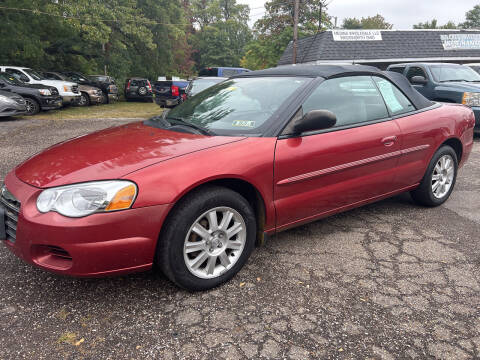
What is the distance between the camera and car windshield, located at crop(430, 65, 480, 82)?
9.08 meters

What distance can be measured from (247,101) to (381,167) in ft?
4.31

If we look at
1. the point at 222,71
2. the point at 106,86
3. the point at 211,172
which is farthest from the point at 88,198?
the point at 106,86

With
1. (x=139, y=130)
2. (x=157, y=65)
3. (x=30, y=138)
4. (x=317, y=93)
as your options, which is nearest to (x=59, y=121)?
(x=30, y=138)

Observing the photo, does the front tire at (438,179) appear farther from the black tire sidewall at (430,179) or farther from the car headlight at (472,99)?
the car headlight at (472,99)

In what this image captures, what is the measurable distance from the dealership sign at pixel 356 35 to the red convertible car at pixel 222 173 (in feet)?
72.0

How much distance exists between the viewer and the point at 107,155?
256 centimetres

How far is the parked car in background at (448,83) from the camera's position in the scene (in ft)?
26.7

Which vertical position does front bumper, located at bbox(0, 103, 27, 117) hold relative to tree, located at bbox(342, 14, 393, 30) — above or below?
below

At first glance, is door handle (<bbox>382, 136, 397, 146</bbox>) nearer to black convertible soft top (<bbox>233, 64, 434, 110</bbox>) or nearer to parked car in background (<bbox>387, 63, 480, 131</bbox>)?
black convertible soft top (<bbox>233, 64, 434, 110</bbox>)

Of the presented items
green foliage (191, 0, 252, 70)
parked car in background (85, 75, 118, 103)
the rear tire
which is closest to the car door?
the rear tire

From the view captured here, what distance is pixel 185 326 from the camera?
225 cm

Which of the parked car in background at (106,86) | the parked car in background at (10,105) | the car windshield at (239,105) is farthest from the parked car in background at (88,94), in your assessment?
the car windshield at (239,105)

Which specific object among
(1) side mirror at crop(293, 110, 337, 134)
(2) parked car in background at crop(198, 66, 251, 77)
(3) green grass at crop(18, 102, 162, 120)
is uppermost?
(2) parked car in background at crop(198, 66, 251, 77)

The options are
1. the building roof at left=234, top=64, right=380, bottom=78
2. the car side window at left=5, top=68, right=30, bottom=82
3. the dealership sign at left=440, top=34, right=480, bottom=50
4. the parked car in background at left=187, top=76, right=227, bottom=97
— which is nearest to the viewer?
the building roof at left=234, top=64, right=380, bottom=78
